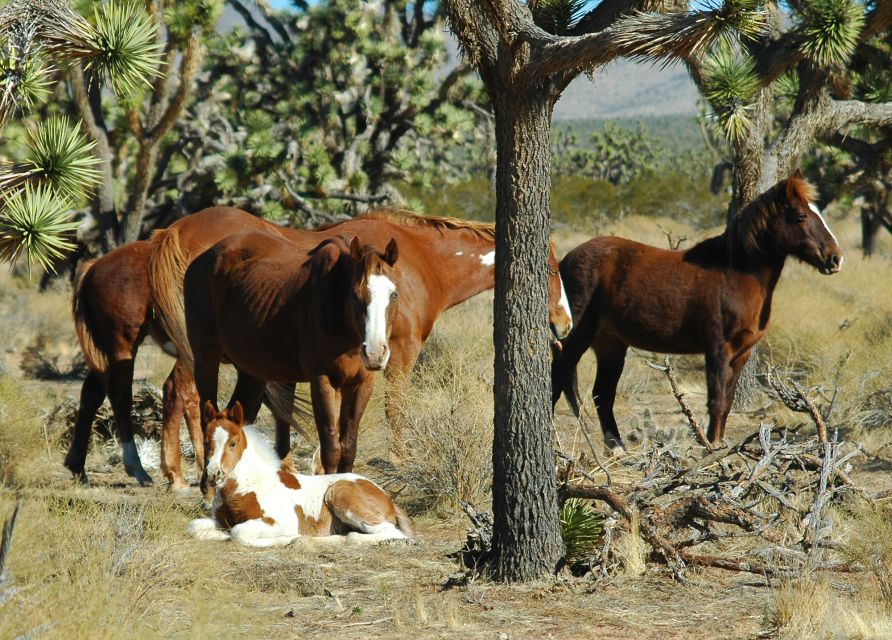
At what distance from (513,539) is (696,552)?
1.38m

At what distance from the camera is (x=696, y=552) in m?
6.38

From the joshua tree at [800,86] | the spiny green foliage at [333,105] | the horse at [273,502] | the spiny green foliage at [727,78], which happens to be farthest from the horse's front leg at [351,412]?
the spiny green foliage at [333,105]

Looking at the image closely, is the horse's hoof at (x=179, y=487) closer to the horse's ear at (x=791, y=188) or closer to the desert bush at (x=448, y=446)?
the desert bush at (x=448, y=446)

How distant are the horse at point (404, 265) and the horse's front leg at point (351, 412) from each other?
795 mm

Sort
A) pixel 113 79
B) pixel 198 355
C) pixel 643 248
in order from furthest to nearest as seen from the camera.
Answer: pixel 643 248 < pixel 198 355 < pixel 113 79

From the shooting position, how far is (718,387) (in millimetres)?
9273

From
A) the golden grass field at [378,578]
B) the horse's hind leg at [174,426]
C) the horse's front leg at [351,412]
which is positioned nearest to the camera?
the golden grass field at [378,578]

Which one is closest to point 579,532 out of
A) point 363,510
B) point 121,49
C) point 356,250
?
point 363,510

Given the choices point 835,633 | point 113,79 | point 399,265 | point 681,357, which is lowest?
point 835,633

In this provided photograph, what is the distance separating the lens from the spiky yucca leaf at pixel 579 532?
601cm

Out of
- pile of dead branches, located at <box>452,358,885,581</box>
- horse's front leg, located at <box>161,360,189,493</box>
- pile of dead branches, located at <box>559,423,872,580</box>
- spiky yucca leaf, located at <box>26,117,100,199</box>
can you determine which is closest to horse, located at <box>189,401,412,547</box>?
pile of dead branches, located at <box>452,358,885,581</box>

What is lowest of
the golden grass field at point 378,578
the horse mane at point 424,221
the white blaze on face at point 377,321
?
the golden grass field at point 378,578

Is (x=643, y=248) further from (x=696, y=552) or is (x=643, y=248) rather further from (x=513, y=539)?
(x=513, y=539)

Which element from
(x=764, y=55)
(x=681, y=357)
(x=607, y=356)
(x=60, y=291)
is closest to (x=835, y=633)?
(x=607, y=356)
